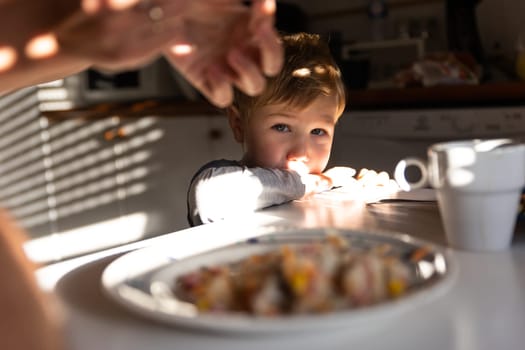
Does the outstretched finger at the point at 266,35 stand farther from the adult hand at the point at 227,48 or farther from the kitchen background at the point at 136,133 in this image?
the kitchen background at the point at 136,133

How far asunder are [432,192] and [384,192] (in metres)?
0.08

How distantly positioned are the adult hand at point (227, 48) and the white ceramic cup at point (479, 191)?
205 mm

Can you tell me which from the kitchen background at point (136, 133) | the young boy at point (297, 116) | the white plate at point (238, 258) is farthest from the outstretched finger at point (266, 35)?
the kitchen background at point (136, 133)

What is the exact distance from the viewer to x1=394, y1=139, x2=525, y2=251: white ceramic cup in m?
0.65

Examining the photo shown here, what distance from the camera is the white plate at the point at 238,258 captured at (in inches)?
16.2

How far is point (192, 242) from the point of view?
0.71 m

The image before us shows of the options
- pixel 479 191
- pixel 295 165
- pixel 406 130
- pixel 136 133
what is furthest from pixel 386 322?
pixel 136 133

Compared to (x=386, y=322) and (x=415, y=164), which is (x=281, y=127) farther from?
A: (x=386, y=322)

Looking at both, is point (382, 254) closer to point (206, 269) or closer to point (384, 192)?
point (206, 269)

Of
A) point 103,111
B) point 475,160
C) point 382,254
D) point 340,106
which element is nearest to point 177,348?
point 382,254

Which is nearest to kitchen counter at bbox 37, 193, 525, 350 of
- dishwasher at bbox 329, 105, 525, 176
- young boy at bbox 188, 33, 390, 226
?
young boy at bbox 188, 33, 390, 226

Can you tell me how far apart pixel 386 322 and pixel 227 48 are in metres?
0.33

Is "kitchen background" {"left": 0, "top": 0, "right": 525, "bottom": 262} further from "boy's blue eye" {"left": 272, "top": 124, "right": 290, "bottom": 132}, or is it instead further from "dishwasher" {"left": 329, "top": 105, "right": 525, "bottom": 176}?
"boy's blue eye" {"left": 272, "top": 124, "right": 290, "bottom": 132}

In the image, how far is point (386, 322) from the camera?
0.48 m
